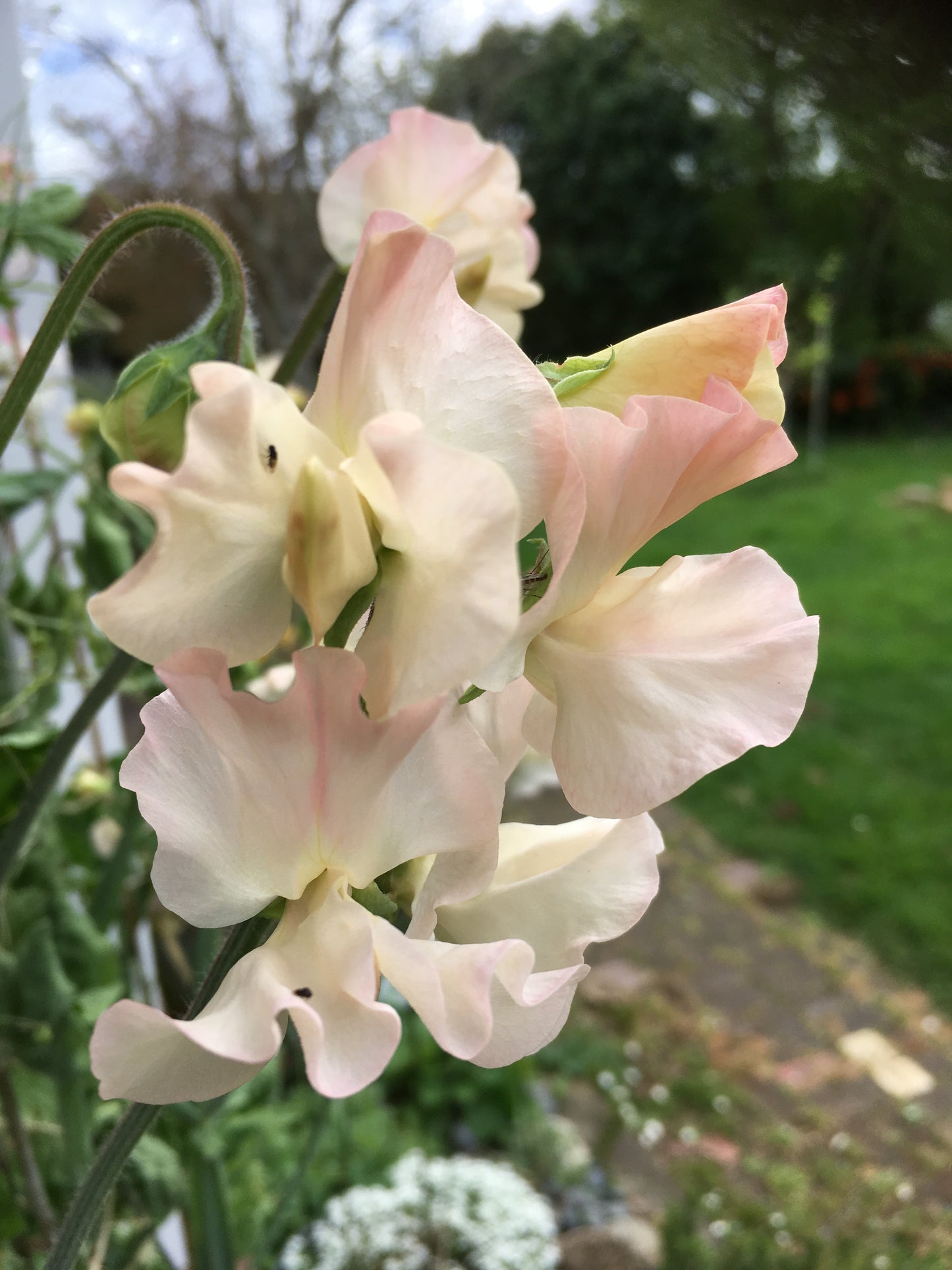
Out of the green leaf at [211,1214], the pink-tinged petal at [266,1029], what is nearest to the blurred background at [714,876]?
the green leaf at [211,1214]

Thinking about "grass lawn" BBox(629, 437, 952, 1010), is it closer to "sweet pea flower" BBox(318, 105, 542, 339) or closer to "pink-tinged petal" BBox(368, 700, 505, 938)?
"sweet pea flower" BBox(318, 105, 542, 339)

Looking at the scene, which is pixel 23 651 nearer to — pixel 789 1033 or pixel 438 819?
pixel 438 819

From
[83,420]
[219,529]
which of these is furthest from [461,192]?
[83,420]

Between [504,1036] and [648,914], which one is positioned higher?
[504,1036]

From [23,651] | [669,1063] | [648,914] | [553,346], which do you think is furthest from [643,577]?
A: [553,346]

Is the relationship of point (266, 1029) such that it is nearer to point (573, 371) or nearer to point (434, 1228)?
point (573, 371)

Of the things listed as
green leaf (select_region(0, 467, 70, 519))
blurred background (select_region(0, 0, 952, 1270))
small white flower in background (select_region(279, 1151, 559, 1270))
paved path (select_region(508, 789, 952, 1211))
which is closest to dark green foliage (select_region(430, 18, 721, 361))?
blurred background (select_region(0, 0, 952, 1270))
